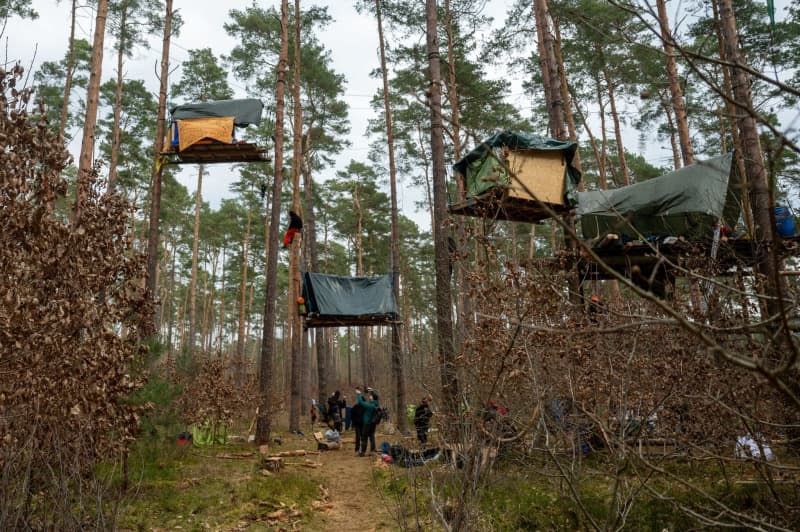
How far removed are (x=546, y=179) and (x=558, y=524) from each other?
16.2 feet

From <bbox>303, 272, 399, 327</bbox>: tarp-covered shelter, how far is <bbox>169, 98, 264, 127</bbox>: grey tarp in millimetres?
3775

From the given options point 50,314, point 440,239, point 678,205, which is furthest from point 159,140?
point 678,205

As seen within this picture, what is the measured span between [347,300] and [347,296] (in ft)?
0.38

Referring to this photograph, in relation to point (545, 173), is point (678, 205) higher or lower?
lower

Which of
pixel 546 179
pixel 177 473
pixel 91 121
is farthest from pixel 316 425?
pixel 546 179

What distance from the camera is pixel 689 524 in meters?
5.69

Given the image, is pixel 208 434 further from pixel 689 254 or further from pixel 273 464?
pixel 689 254

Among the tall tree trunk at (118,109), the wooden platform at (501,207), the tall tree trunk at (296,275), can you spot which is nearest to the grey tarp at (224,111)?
the tall tree trunk at (296,275)

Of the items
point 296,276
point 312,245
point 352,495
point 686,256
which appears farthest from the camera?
point 312,245

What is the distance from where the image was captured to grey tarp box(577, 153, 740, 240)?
7941 mm

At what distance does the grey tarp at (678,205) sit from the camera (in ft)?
26.1

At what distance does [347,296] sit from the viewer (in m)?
12.7

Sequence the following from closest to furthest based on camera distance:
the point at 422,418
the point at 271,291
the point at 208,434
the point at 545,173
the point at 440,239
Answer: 1. the point at 545,173
2. the point at 422,418
3. the point at 440,239
4. the point at 208,434
5. the point at 271,291

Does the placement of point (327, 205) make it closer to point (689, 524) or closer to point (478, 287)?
point (478, 287)
